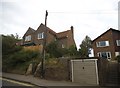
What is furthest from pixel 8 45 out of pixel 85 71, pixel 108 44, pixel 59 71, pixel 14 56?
pixel 108 44

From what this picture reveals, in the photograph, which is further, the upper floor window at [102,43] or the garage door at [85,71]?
the upper floor window at [102,43]

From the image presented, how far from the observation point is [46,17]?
76.8 ft

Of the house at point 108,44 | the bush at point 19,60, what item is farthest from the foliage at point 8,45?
the house at point 108,44

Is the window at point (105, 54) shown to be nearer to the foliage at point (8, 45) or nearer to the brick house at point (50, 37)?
the brick house at point (50, 37)

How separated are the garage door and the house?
67.2 feet

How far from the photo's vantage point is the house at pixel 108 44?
134 ft

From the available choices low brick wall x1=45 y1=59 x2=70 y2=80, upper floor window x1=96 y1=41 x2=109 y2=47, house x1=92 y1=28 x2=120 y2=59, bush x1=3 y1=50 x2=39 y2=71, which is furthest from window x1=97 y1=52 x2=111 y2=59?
low brick wall x1=45 y1=59 x2=70 y2=80

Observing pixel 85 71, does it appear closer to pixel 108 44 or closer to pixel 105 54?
pixel 105 54

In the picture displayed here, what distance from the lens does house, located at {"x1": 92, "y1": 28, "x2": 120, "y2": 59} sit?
4072 cm

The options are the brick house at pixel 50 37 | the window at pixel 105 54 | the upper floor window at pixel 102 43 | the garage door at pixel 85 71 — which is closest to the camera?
the garage door at pixel 85 71

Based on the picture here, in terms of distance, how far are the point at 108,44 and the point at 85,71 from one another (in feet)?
73.5

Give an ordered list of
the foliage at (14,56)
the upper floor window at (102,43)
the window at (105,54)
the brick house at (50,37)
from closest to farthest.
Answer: the foliage at (14,56) → the window at (105,54) → the upper floor window at (102,43) → the brick house at (50,37)

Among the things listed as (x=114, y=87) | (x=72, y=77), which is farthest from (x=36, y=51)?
(x=114, y=87)

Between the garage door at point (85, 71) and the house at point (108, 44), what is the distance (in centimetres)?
2049
